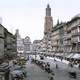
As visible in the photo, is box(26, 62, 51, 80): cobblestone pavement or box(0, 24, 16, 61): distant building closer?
box(26, 62, 51, 80): cobblestone pavement

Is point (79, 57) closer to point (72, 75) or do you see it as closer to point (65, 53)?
point (65, 53)

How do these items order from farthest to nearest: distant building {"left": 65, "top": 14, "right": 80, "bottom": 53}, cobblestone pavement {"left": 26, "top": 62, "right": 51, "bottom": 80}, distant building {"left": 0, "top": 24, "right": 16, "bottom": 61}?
distant building {"left": 65, "top": 14, "right": 80, "bottom": 53} → distant building {"left": 0, "top": 24, "right": 16, "bottom": 61} → cobblestone pavement {"left": 26, "top": 62, "right": 51, "bottom": 80}

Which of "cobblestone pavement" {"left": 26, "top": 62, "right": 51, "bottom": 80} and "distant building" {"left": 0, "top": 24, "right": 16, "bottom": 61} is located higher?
"distant building" {"left": 0, "top": 24, "right": 16, "bottom": 61}

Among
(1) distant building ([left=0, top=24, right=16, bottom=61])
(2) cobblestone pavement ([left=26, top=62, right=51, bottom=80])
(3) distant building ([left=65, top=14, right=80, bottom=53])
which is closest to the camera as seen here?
(2) cobblestone pavement ([left=26, top=62, right=51, bottom=80])

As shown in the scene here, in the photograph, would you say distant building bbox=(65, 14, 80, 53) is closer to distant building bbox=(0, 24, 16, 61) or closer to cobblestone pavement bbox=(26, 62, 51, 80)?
distant building bbox=(0, 24, 16, 61)

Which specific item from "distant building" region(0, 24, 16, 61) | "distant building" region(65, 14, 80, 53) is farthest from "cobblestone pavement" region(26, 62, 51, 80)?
"distant building" region(65, 14, 80, 53)

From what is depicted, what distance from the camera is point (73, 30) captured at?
135 m

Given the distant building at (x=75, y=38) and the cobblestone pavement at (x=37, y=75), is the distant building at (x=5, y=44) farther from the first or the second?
the cobblestone pavement at (x=37, y=75)

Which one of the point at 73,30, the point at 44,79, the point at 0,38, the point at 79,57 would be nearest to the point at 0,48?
the point at 0,38

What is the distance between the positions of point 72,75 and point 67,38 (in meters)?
87.6

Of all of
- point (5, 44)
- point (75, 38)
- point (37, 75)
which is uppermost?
point (75, 38)

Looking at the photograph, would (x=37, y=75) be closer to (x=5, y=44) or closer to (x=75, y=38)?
(x=75, y=38)

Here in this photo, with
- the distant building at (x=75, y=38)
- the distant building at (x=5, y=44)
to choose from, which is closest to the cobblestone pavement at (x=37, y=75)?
the distant building at (x=5, y=44)

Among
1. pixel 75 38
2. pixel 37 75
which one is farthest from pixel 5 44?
pixel 37 75
